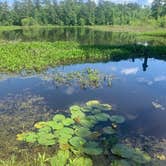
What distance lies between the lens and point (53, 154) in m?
8.56

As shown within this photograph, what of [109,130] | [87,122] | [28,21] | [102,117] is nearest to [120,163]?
[109,130]

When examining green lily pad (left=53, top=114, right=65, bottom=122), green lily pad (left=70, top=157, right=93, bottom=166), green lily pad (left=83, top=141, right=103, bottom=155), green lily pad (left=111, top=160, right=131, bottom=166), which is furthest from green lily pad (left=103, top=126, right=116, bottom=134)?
green lily pad (left=70, top=157, right=93, bottom=166)

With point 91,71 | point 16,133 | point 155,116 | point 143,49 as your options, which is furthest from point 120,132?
point 143,49

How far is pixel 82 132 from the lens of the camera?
9.73 metres

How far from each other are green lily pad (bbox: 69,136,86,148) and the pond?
35.7 inches

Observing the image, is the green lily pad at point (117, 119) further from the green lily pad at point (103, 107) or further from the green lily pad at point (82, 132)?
the green lily pad at point (82, 132)

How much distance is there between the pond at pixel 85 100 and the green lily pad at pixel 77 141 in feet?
2.97

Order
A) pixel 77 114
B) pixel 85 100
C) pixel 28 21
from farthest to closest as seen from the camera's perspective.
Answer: pixel 28 21 → pixel 85 100 → pixel 77 114

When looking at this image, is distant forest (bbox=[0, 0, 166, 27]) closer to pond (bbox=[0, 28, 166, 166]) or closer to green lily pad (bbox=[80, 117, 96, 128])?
pond (bbox=[0, 28, 166, 166])

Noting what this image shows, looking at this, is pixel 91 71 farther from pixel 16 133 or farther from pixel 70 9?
pixel 70 9

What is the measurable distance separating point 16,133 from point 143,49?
71.1 ft

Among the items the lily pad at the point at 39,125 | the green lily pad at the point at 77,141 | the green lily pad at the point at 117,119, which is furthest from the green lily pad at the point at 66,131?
the green lily pad at the point at 117,119

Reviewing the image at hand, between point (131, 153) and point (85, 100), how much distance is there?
5.63 metres

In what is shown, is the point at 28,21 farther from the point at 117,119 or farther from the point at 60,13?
the point at 117,119
